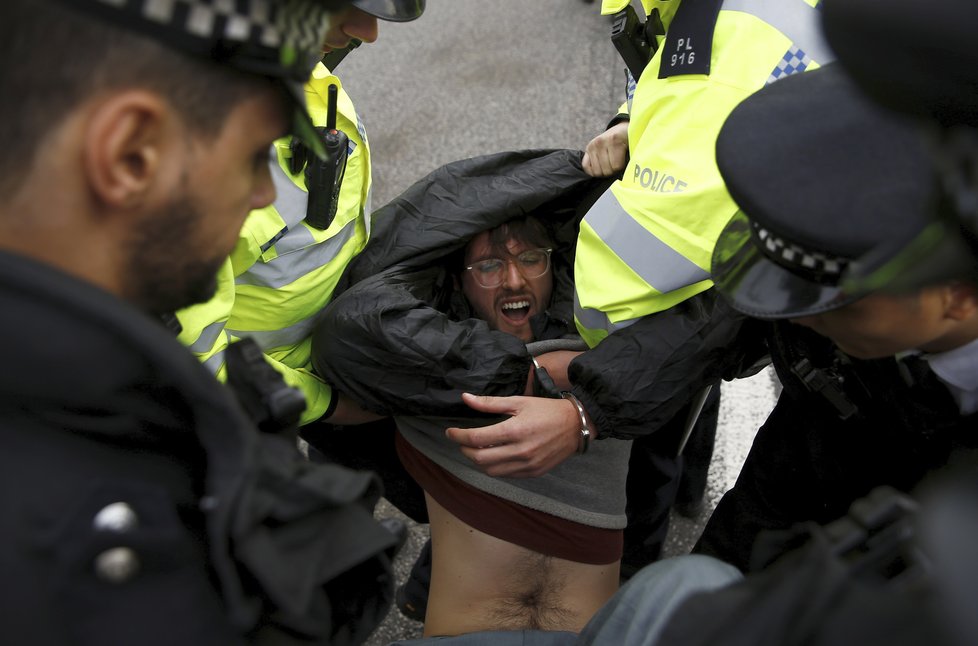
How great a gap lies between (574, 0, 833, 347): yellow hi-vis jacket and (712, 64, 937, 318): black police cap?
299 mm

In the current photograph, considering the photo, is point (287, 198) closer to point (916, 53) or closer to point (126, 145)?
point (126, 145)

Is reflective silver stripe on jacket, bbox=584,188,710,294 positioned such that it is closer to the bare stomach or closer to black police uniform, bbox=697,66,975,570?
black police uniform, bbox=697,66,975,570

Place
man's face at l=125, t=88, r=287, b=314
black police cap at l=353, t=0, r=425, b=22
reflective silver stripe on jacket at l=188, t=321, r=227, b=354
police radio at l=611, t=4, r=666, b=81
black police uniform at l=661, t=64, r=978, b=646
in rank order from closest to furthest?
1. black police uniform at l=661, t=64, r=978, b=646
2. man's face at l=125, t=88, r=287, b=314
3. reflective silver stripe on jacket at l=188, t=321, r=227, b=354
4. black police cap at l=353, t=0, r=425, b=22
5. police radio at l=611, t=4, r=666, b=81

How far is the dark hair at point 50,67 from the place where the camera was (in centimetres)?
76

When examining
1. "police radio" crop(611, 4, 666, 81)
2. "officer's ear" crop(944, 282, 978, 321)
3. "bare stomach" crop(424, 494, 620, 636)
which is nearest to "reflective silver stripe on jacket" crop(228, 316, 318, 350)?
"bare stomach" crop(424, 494, 620, 636)

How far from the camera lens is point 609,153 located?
6.45ft

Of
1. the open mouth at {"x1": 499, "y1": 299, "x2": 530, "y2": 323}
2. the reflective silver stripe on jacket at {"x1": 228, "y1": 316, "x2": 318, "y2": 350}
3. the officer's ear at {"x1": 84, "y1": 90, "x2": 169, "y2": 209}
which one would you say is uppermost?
the officer's ear at {"x1": 84, "y1": 90, "x2": 169, "y2": 209}

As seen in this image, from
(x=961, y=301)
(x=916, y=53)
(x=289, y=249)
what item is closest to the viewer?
(x=916, y=53)

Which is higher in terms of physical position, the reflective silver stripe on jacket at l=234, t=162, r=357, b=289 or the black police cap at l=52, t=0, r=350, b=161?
the black police cap at l=52, t=0, r=350, b=161

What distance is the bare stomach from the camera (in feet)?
5.85

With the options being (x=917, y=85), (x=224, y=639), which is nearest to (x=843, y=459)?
(x=917, y=85)

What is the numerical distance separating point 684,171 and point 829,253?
522mm

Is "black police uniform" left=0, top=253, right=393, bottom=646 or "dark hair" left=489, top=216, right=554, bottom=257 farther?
"dark hair" left=489, top=216, right=554, bottom=257

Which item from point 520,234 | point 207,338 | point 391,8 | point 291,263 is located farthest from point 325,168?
point 520,234
